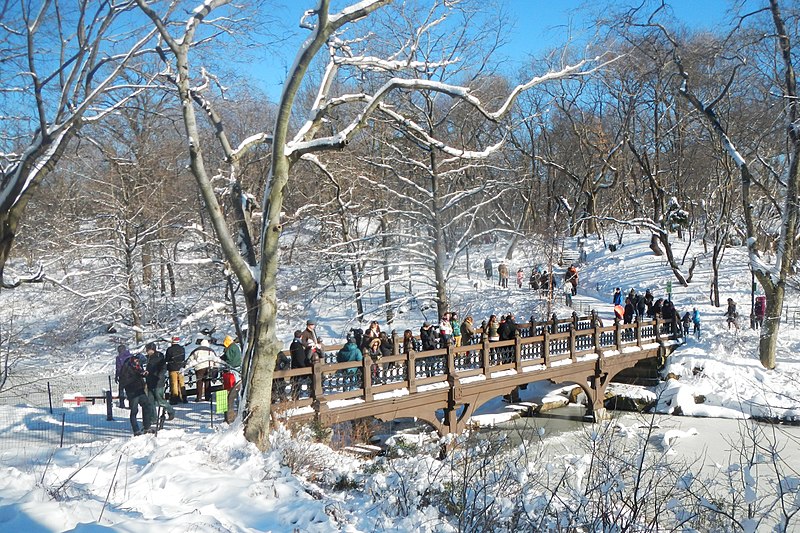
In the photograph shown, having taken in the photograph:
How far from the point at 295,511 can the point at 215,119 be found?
6335 mm

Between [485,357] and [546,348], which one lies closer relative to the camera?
[485,357]

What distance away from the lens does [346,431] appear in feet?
44.5

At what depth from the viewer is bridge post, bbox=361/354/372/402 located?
12406 mm

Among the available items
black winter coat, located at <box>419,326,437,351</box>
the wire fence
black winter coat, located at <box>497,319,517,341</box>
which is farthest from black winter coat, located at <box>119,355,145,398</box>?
black winter coat, located at <box>497,319,517,341</box>

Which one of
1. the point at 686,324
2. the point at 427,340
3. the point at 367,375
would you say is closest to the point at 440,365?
the point at 427,340

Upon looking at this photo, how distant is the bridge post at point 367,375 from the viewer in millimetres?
12406

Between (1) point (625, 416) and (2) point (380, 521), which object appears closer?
(2) point (380, 521)

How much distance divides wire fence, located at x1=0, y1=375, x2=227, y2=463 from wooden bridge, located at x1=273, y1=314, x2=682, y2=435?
187 centimetres

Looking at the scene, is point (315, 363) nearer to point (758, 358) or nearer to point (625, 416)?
point (625, 416)

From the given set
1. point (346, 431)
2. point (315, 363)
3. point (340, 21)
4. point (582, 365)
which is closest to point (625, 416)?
point (582, 365)

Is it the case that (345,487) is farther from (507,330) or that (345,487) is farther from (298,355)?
(507,330)

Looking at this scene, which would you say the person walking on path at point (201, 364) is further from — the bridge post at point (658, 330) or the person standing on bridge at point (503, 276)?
the person standing on bridge at point (503, 276)

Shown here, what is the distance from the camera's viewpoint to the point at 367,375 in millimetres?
12477

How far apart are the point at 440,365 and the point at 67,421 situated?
8218mm
